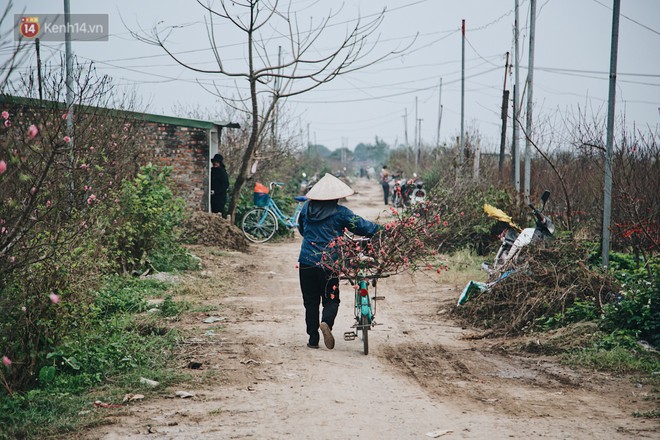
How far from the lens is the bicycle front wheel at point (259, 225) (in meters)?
19.1

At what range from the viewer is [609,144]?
9.52 m

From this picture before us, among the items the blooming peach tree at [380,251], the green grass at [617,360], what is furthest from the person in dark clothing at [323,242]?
the green grass at [617,360]

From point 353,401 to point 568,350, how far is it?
305 cm

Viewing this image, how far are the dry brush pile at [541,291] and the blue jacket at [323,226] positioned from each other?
249 centimetres

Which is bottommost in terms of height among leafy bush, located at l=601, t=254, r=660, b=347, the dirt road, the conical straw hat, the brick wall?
the dirt road

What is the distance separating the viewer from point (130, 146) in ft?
45.0

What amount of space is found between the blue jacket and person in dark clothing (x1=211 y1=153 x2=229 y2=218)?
37.3ft

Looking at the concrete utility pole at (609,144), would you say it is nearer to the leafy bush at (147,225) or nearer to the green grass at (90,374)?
the green grass at (90,374)

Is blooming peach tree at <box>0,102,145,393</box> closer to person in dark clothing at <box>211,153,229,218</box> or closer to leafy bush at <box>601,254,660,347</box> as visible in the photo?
leafy bush at <box>601,254,660,347</box>

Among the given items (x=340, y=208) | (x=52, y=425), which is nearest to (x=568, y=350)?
(x=340, y=208)

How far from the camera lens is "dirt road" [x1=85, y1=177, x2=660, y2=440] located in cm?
499

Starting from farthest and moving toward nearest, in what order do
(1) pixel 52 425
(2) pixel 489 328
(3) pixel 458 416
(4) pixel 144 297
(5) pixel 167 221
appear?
(5) pixel 167 221, (4) pixel 144 297, (2) pixel 489 328, (3) pixel 458 416, (1) pixel 52 425

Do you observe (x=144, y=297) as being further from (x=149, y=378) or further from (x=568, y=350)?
(x=568, y=350)

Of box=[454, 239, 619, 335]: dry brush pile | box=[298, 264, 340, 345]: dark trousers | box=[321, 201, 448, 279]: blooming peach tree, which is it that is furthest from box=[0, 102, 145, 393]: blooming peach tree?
box=[454, 239, 619, 335]: dry brush pile
